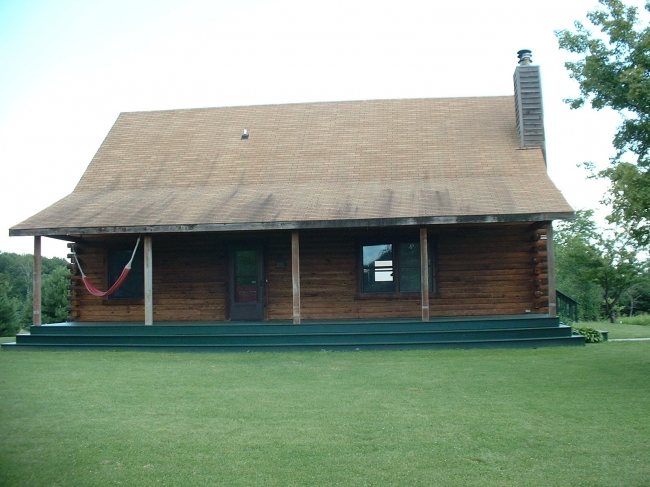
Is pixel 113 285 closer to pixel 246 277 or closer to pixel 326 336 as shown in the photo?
pixel 246 277

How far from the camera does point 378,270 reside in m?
15.3

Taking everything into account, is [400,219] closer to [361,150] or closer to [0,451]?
[361,150]

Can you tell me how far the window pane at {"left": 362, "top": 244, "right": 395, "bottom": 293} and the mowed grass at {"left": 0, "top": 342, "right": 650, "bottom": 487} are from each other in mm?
3892

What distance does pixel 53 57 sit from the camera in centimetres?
916

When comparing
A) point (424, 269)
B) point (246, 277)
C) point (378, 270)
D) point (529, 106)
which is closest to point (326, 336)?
point (424, 269)

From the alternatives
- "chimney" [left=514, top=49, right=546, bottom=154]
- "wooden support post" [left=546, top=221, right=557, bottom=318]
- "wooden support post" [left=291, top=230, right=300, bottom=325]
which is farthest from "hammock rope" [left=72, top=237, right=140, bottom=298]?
"chimney" [left=514, top=49, right=546, bottom=154]

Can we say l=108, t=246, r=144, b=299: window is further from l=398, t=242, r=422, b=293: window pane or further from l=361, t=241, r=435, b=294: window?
l=398, t=242, r=422, b=293: window pane

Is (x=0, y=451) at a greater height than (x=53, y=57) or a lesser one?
lesser

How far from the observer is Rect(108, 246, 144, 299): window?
16203 millimetres

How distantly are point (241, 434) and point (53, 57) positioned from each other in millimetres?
5765

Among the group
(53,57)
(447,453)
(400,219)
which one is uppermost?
(53,57)

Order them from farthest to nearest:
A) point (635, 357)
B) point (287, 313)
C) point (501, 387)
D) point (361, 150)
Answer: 1. point (361, 150)
2. point (287, 313)
3. point (635, 357)
4. point (501, 387)

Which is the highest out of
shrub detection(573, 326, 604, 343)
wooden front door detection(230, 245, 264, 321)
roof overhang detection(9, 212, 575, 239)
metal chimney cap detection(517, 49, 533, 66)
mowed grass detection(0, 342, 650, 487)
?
metal chimney cap detection(517, 49, 533, 66)

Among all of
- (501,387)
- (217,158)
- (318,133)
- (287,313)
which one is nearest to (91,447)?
(501,387)
